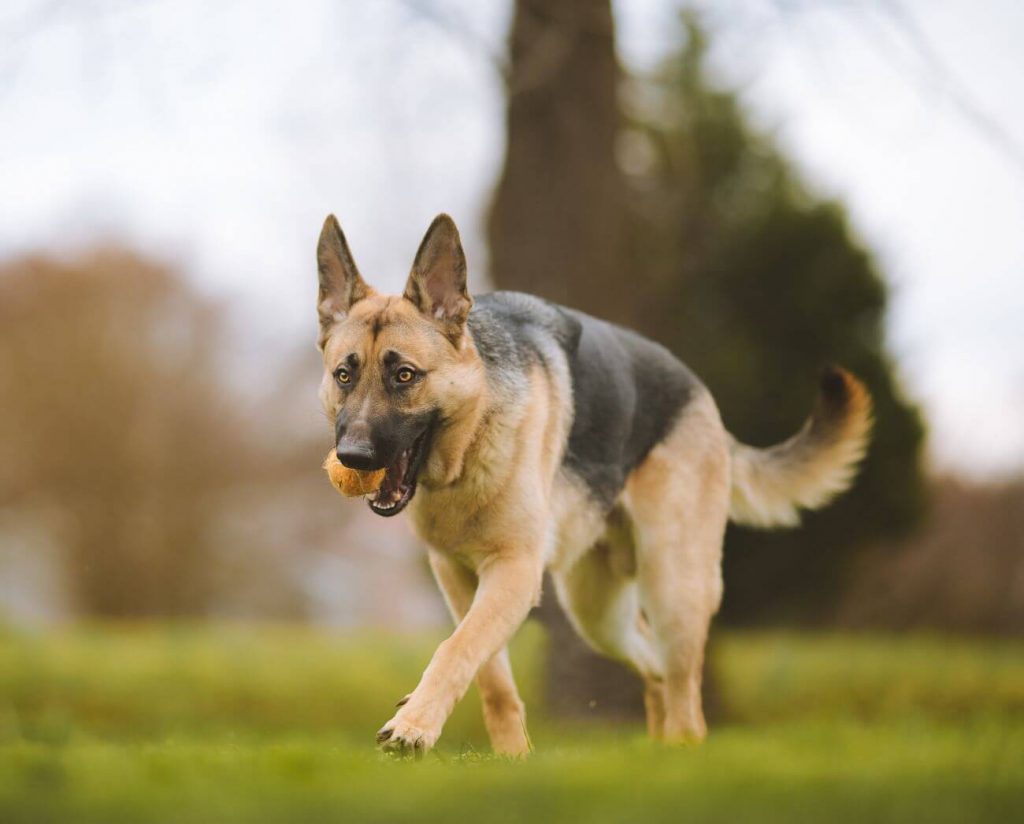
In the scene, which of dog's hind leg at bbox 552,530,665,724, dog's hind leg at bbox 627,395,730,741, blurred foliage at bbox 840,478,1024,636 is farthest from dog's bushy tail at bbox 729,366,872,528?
blurred foliage at bbox 840,478,1024,636

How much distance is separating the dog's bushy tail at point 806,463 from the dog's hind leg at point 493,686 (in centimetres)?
210

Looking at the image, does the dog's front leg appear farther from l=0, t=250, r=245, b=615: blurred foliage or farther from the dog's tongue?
l=0, t=250, r=245, b=615: blurred foliage

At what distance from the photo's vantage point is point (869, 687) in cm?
1057

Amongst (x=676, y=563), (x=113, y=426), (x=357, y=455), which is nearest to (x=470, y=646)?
(x=357, y=455)

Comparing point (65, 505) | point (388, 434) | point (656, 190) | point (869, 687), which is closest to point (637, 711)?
point (869, 687)

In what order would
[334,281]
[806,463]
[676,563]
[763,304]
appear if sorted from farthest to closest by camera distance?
[763,304] → [806,463] → [676,563] → [334,281]

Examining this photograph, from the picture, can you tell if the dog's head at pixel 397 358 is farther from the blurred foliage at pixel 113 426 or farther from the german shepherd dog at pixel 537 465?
the blurred foliage at pixel 113 426

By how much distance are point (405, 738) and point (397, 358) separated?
1419 mm

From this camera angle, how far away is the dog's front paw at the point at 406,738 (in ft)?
13.2

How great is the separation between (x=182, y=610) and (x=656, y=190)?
12387 millimetres

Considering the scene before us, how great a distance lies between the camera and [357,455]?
4219 millimetres

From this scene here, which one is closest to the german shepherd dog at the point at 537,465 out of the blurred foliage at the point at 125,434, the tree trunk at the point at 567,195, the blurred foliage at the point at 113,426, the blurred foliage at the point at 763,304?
the tree trunk at the point at 567,195

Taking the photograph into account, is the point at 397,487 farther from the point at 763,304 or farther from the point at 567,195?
the point at 763,304

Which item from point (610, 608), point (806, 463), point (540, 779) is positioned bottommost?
point (540, 779)
